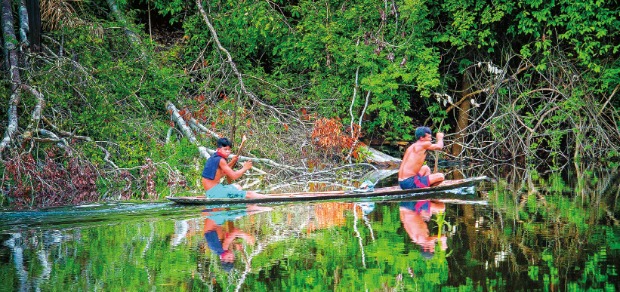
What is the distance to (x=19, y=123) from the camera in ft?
47.4

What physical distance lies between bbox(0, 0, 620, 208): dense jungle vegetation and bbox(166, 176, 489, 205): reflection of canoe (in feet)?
6.72

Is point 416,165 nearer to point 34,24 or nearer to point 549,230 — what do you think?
point 549,230

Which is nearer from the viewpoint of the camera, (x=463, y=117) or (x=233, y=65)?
A: (x=233, y=65)

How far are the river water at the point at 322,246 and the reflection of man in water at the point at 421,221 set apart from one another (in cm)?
2

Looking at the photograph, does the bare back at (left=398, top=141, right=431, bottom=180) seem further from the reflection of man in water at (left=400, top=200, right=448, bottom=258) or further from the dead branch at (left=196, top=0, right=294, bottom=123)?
the dead branch at (left=196, top=0, right=294, bottom=123)

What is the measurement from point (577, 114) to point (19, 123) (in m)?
11.5

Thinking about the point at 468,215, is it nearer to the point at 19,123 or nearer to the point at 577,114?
the point at 19,123

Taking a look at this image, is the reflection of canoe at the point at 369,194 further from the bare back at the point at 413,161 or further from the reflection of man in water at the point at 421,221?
the reflection of man in water at the point at 421,221

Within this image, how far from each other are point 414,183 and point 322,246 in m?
5.05

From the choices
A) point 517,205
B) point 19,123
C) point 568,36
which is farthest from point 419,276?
point 568,36

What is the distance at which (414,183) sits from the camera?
13992 mm

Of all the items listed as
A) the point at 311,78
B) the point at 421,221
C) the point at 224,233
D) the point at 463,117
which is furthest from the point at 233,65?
the point at 224,233

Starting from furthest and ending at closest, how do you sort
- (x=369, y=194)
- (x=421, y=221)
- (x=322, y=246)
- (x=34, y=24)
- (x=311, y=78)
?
(x=311, y=78), (x=34, y=24), (x=369, y=194), (x=421, y=221), (x=322, y=246)

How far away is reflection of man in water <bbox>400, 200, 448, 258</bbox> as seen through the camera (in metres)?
9.03
